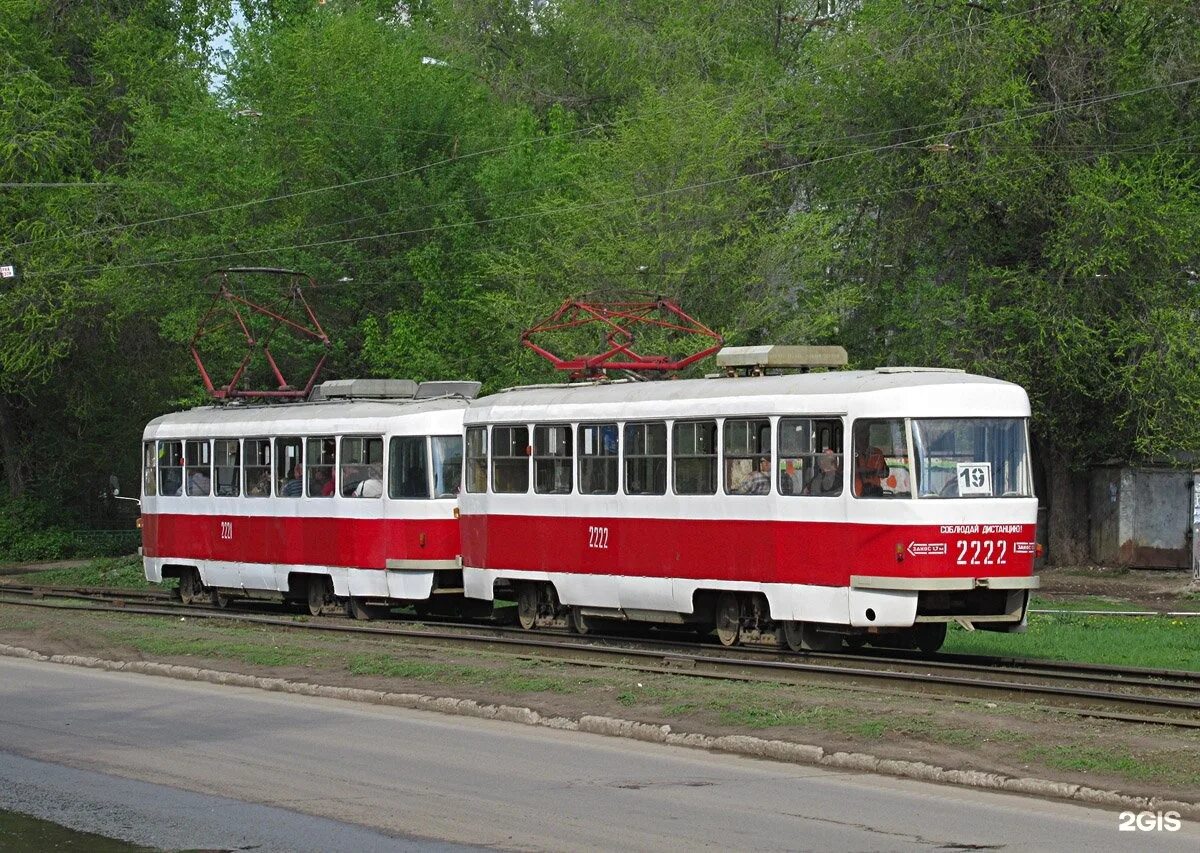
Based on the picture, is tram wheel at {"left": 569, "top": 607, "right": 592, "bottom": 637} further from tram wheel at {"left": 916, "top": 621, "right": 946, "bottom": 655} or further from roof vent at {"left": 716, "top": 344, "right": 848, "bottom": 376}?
tram wheel at {"left": 916, "top": 621, "right": 946, "bottom": 655}

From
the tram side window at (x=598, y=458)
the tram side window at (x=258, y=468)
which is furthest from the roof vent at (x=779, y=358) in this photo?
the tram side window at (x=258, y=468)

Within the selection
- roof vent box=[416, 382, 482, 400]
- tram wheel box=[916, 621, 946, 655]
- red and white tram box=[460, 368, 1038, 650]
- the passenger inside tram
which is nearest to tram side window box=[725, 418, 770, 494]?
red and white tram box=[460, 368, 1038, 650]

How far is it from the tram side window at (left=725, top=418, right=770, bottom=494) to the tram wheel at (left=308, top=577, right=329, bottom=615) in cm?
943

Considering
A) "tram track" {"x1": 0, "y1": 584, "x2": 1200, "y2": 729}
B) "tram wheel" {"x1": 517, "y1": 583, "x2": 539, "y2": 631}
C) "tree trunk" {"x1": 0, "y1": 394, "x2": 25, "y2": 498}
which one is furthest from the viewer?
"tree trunk" {"x1": 0, "y1": 394, "x2": 25, "y2": 498}

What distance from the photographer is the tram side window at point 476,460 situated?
25734 mm

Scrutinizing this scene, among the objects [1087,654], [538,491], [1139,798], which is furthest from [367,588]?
[1139,798]

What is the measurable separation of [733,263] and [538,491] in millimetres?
11462

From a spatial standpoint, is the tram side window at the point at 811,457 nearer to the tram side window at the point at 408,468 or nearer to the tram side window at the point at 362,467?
the tram side window at the point at 408,468

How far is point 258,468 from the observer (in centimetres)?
3000

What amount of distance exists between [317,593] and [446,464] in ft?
12.1

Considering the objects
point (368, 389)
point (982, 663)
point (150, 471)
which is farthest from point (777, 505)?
point (150, 471)

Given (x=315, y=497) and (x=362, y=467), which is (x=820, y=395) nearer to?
(x=362, y=467)

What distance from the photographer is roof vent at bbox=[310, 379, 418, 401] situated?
2931 centimetres

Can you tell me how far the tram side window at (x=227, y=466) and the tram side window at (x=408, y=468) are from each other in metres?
4.25
